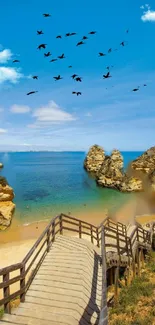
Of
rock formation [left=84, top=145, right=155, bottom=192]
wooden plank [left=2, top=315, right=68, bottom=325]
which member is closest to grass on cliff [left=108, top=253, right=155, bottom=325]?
wooden plank [left=2, top=315, right=68, bottom=325]

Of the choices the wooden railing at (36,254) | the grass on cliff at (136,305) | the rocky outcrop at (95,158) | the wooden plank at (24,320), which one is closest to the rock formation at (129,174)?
the rocky outcrop at (95,158)

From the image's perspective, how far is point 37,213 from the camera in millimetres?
37594

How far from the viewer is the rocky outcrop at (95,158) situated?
→ 90125mm

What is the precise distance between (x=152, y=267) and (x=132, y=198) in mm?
35132

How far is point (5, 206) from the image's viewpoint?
100 feet

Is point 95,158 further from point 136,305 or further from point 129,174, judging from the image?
point 136,305

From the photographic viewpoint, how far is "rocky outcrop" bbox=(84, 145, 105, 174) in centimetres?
9012

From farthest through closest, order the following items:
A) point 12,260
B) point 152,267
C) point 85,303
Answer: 1. point 12,260
2. point 152,267
3. point 85,303

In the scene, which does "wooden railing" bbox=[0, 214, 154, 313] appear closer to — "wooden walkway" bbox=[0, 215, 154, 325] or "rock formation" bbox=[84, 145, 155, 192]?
"wooden walkway" bbox=[0, 215, 154, 325]

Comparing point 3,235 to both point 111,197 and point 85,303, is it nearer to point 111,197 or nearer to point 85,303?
point 85,303

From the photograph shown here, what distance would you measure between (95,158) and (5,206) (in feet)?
212

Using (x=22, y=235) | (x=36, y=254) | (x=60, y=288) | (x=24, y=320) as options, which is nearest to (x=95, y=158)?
(x=22, y=235)

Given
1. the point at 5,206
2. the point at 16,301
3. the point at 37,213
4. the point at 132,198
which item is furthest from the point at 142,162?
the point at 16,301

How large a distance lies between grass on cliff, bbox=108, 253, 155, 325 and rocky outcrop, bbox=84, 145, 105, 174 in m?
76.3
